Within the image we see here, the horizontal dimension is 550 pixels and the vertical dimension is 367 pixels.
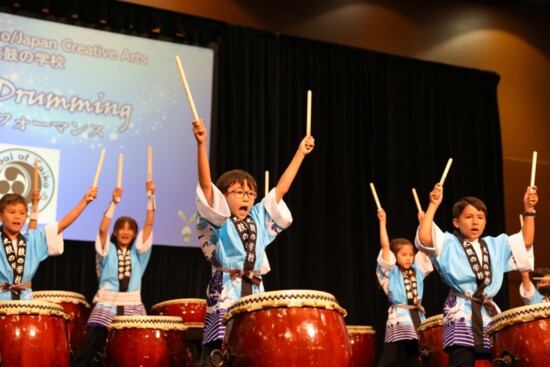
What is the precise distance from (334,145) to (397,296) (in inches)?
88.2

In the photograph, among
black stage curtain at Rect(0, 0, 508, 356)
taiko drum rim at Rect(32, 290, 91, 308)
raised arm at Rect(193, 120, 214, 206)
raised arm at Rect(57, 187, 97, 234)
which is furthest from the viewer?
black stage curtain at Rect(0, 0, 508, 356)

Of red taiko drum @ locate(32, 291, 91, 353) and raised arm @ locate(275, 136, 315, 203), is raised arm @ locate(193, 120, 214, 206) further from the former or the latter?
red taiko drum @ locate(32, 291, 91, 353)

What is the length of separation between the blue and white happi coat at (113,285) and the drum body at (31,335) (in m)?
1.36

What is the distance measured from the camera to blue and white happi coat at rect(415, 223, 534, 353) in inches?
127

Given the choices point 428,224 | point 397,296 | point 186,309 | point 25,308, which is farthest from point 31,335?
point 397,296

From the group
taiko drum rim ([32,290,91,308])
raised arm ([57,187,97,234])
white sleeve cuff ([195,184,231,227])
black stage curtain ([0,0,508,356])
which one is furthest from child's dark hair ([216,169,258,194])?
black stage curtain ([0,0,508,356])

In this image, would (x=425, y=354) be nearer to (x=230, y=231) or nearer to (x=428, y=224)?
(x=428, y=224)

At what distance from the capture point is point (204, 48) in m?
6.27

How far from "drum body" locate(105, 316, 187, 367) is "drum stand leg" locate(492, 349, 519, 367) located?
1586 millimetres

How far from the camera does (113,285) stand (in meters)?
4.69

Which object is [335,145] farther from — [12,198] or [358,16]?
[12,198]

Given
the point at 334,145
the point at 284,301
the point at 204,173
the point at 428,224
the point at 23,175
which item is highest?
the point at 334,145

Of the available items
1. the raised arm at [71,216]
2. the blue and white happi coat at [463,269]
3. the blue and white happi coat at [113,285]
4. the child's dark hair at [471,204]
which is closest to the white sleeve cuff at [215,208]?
the blue and white happi coat at [463,269]

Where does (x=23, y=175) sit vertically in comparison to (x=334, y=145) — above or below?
below
